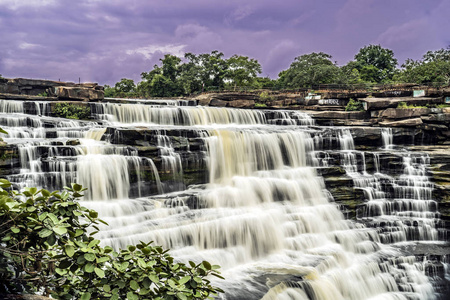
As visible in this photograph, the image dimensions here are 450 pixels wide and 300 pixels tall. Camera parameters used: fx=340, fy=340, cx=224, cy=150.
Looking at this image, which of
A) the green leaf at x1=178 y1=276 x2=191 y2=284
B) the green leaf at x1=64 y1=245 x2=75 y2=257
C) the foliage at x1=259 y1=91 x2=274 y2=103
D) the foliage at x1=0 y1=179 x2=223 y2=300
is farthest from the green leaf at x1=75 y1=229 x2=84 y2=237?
the foliage at x1=259 y1=91 x2=274 y2=103

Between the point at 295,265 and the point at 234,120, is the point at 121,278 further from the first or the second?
the point at 234,120

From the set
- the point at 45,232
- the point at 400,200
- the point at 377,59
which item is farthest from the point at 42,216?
the point at 377,59

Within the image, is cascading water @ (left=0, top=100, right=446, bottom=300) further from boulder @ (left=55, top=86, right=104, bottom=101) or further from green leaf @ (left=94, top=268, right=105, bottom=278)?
boulder @ (left=55, top=86, right=104, bottom=101)

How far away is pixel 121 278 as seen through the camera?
10.3ft

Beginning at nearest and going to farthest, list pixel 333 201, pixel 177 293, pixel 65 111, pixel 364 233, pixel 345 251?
pixel 177 293, pixel 345 251, pixel 364 233, pixel 333 201, pixel 65 111

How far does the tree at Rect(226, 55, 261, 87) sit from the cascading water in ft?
96.0

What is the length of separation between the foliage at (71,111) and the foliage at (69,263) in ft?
58.3

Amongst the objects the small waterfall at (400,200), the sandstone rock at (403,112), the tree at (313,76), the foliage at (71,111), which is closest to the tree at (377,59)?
the tree at (313,76)

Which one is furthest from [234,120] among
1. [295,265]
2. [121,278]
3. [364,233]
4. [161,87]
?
[161,87]

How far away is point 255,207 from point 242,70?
115 ft

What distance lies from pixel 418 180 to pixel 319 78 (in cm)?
2569

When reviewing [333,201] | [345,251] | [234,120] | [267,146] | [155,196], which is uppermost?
[234,120]

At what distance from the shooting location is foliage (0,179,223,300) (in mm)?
3004

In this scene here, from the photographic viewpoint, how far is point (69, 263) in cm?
311
